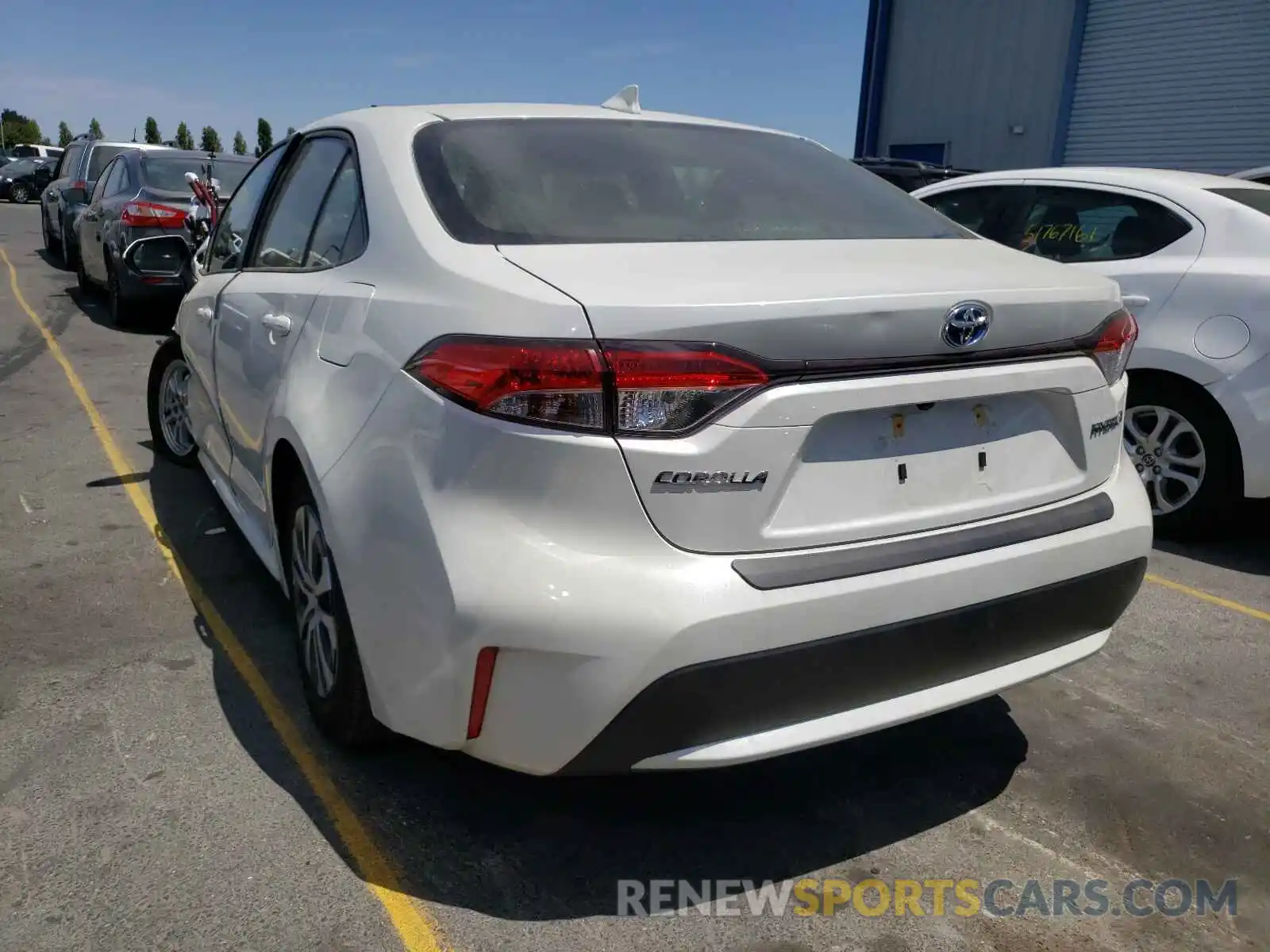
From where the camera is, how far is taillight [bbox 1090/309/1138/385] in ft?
8.19

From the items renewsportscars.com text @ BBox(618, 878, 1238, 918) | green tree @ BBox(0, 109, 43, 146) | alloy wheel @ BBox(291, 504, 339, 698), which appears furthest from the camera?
green tree @ BBox(0, 109, 43, 146)

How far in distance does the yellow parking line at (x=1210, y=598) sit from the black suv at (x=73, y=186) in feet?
35.5

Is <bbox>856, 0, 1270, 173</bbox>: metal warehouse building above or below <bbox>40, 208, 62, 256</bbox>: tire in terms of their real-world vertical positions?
above

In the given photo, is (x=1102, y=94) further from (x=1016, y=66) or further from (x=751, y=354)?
(x=751, y=354)

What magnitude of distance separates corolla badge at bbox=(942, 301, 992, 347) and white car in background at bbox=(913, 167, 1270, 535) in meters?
2.80

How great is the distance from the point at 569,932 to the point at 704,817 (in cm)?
51

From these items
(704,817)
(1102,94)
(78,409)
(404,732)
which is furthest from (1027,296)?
(1102,94)

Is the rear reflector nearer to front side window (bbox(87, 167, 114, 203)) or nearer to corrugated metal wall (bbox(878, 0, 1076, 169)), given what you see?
front side window (bbox(87, 167, 114, 203))

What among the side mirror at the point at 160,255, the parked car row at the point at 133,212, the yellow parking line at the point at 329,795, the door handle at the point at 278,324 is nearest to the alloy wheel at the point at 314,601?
the yellow parking line at the point at 329,795

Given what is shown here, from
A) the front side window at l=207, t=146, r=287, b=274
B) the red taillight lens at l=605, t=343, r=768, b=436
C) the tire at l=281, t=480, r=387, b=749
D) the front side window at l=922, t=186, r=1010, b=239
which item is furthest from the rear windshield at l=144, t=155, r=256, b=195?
the red taillight lens at l=605, t=343, r=768, b=436

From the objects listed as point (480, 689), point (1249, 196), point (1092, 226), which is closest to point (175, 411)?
point (480, 689)

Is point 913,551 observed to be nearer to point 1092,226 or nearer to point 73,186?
point 1092,226

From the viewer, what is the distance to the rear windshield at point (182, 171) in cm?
991

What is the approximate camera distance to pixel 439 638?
6.81 feet
